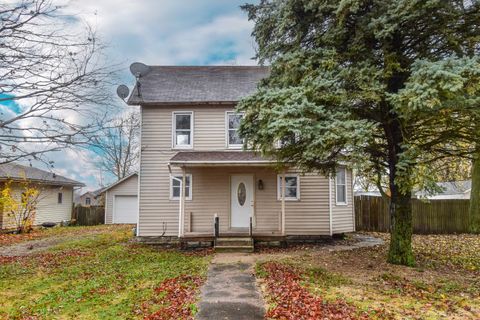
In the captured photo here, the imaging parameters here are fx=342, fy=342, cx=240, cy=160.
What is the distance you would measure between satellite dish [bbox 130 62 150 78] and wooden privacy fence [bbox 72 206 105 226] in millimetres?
13595

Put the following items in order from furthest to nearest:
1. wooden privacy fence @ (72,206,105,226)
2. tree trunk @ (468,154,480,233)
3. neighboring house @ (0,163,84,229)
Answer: wooden privacy fence @ (72,206,105,226)
neighboring house @ (0,163,84,229)
tree trunk @ (468,154,480,233)

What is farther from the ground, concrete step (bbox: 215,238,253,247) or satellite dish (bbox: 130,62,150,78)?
satellite dish (bbox: 130,62,150,78)

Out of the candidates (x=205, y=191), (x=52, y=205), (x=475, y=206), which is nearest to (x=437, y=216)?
(x=475, y=206)

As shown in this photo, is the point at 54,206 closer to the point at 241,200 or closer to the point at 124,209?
the point at 124,209

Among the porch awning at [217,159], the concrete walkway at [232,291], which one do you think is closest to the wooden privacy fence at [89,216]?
the porch awning at [217,159]

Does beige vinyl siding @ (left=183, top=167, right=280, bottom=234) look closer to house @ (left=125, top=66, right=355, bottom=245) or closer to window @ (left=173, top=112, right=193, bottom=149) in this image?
house @ (left=125, top=66, right=355, bottom=245)

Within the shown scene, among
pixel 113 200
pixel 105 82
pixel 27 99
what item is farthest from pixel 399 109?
pixel 113 200

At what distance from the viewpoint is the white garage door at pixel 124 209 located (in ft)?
81.5

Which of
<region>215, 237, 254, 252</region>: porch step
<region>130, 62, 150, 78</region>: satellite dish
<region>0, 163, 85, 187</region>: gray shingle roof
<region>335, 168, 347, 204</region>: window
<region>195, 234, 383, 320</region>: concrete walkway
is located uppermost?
<region>130, 62, 150, 78</region>: satellite dish

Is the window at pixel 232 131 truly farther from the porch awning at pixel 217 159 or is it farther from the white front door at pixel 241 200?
the white front door at pixel 241 200

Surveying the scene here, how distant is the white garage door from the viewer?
2484 cm

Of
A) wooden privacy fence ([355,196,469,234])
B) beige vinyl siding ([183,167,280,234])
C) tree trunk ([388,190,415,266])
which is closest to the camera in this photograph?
tree trunk ([388,190,415,266])

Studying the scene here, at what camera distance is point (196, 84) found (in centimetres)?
1473

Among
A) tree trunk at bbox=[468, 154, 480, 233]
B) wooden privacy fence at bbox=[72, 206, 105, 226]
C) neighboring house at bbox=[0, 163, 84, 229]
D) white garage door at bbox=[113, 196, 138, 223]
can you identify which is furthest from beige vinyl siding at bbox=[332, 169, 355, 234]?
wooden privacy fence at bbox=[72, 206, 105, 226]
